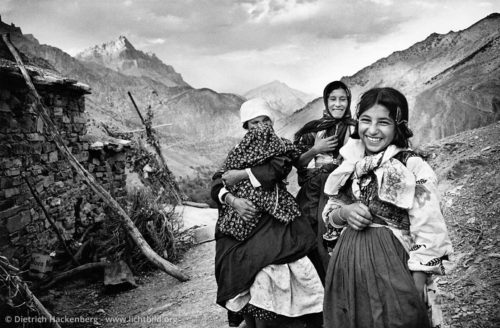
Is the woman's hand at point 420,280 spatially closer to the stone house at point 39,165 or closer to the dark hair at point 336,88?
the dark hair at point 336,88

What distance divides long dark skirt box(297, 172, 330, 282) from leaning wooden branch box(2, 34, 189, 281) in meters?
3.13

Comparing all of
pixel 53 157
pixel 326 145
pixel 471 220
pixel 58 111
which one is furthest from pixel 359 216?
pixel 58 111

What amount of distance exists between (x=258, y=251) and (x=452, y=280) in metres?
1.67

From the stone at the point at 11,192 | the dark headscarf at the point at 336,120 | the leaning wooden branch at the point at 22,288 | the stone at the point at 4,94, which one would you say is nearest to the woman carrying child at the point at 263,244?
the dark headscarf at the point at 336,120

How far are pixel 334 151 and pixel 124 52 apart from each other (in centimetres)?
4108

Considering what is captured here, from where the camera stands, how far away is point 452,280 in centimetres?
283

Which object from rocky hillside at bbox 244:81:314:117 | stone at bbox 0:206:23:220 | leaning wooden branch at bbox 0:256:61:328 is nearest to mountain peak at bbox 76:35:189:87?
rocky hillside at bbox 244:81:314:117

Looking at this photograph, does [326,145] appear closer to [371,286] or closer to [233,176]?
[233,176]

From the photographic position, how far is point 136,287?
5.15 meters

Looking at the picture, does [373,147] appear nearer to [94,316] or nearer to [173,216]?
[94,316]

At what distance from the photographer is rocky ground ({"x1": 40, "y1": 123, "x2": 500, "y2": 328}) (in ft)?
8.52

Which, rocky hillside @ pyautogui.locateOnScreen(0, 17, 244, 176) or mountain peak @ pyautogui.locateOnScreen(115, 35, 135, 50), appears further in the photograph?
mountain peak @ pyautogui.locateOnScreen(115, 35, 135, 50)

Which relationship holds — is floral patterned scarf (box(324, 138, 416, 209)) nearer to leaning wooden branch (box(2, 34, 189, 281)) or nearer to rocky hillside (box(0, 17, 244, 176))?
leaning wooden branch (box(2, 34, 189, 281))

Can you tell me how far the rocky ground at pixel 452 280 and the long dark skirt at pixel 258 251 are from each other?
1.18 meters
